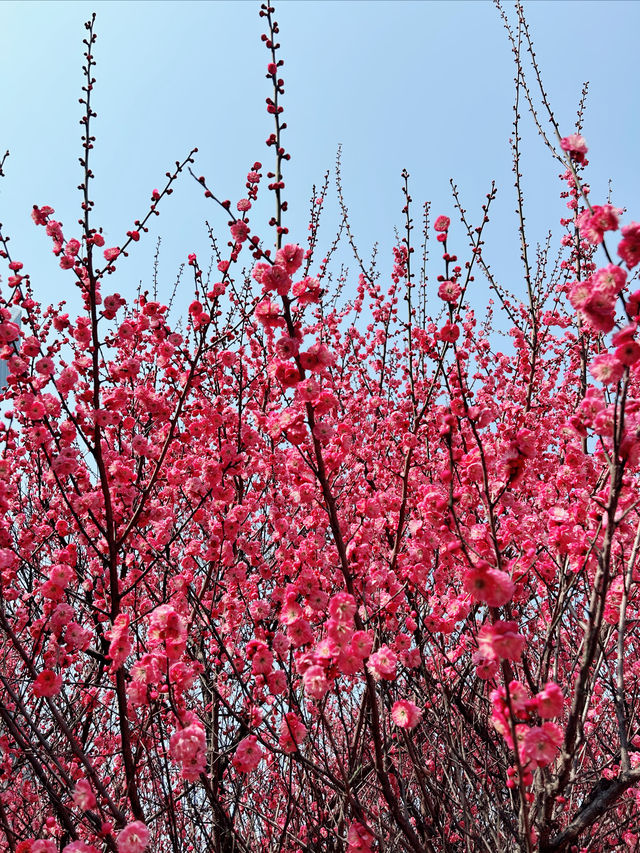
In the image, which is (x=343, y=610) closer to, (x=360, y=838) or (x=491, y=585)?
(x=491, y=585)

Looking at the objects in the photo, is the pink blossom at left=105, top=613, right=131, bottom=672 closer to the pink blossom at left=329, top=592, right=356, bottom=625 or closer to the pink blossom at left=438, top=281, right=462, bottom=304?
the pink blossom at left=329, top=592, right=356, bottom=625

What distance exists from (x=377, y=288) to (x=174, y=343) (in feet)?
12.7

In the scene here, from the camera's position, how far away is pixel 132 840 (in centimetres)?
237

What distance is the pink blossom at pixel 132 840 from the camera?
236cm

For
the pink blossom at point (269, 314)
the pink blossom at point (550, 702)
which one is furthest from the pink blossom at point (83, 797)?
the pink blossom at point (269, 314)

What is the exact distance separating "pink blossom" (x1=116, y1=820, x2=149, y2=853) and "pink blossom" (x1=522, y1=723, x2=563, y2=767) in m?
1.60

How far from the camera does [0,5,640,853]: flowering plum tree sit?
2453 millimetres

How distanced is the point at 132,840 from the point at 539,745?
1.68m

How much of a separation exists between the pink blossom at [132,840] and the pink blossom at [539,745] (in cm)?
160

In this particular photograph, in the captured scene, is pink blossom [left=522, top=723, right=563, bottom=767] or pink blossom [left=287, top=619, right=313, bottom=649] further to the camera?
pink blossom [left=287, top=619, right=313, bottom=649]

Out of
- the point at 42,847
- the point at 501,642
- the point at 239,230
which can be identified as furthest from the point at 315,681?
the point at 239,230

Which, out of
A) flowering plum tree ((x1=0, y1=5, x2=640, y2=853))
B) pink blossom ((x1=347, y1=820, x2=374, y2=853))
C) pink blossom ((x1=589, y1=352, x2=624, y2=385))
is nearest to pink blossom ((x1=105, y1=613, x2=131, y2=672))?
flowering plum tree ((x1=0, y1=5, x2=640, y2=853))

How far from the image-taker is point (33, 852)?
2408 mm

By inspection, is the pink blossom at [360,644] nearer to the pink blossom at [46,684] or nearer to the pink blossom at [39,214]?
the pink blossom at [46,684]
